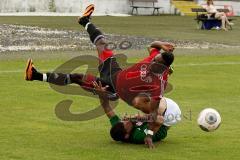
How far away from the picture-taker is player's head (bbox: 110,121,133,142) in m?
10.7

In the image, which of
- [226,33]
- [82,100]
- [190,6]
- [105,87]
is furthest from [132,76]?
[190,6]

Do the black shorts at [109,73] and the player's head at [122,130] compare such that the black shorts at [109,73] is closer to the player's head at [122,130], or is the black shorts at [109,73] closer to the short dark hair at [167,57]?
the player's head at [122,130]

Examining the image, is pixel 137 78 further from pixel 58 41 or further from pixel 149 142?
pixel 58 41

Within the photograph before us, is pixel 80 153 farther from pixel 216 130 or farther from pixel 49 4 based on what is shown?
pixel 49 4

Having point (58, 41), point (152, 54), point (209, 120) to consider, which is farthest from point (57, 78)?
point (58, 41)

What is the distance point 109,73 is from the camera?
11.6 metres

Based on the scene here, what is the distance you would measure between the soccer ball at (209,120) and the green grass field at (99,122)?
0.72ft

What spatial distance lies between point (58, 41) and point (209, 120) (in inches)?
755

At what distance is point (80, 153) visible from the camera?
9.97 meters

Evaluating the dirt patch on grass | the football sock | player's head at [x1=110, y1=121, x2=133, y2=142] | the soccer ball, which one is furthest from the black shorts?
the dirt patch on grass

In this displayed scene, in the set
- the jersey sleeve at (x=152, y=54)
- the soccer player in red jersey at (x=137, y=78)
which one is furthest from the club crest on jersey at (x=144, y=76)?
the jersey sleeve at (x=152, y=54)

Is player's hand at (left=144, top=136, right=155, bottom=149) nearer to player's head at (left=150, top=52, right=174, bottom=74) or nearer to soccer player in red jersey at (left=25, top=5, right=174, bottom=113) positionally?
soccer player in red jersey at (left=25, top=5, right=174, bottom=113)

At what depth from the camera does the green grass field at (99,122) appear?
398 inches

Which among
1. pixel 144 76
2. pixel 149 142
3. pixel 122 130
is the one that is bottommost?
pixel 149 142
